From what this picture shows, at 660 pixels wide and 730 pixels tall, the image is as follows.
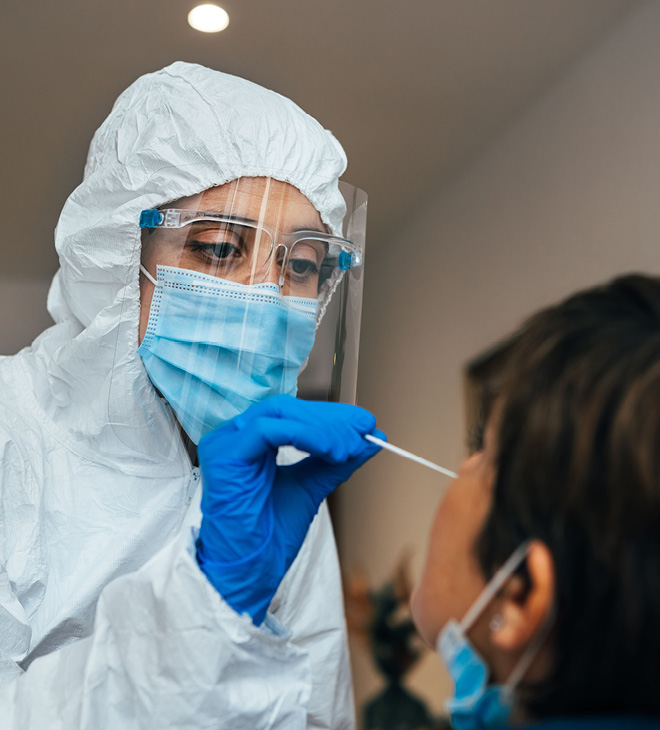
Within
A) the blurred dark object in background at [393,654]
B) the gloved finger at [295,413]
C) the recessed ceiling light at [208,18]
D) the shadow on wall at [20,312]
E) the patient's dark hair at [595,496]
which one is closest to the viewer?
Result: the patient's dark hair at [595,496]

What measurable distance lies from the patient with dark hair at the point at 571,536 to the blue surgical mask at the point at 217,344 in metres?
0.49

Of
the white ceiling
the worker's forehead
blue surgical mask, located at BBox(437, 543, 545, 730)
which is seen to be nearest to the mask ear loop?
blue surgical mask, located at BBox(437, 543, 545, 730)

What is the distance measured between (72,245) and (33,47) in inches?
61.9

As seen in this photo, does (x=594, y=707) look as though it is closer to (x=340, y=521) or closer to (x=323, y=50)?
(x=323, y=50)

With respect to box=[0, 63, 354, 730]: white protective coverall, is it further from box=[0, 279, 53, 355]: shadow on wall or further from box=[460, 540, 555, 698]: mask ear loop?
box=[0, 279, 53, 355]: shadow on wall

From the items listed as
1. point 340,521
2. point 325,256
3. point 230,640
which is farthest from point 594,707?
point 340,521

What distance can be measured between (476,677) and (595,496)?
0.22 m

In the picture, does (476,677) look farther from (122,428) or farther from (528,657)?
(122,428)

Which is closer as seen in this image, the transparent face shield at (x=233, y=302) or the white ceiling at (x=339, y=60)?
the transparent face shield at (x=233, y=302)

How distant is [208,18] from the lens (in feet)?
7.79

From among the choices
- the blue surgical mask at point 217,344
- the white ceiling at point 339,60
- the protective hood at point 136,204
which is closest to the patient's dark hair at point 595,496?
the blue surgical mask at point 217,344

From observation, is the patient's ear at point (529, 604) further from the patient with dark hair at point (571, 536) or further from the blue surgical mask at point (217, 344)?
the blue surgical mask at point (217, 344)

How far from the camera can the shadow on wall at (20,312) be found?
4102 mm

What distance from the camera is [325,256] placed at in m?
1.27
